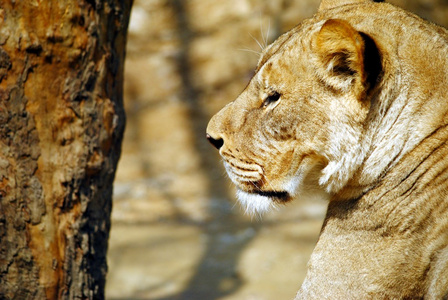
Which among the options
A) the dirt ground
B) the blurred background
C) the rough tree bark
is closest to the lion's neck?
the rough tree bark

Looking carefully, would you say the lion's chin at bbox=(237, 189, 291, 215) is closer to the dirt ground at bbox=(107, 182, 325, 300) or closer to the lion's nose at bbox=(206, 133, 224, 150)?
the lion's nose at bbox=(206, 133, 224, 150)

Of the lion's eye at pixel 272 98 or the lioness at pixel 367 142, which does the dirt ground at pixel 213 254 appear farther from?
the lion's eye at pixel 272 98

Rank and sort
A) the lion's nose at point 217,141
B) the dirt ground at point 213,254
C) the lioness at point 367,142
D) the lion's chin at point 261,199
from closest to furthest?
the lioness at point 367,142 → the lion's chin at point 261,199 → the lion's nose at point 217,141 → the dirt ground at point 213,254

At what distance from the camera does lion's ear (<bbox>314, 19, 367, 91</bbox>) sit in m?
2.15

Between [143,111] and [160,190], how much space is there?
85cm

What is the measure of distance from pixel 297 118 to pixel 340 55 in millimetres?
327

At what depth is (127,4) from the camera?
301cm

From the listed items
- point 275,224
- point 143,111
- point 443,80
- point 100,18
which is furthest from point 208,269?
point 443,80

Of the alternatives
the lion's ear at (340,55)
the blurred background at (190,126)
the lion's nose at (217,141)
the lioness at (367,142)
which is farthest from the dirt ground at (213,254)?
the lion's ear at (340,55)

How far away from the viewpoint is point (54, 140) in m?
2.74

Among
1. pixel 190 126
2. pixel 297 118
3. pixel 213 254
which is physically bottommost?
pixel 297 118

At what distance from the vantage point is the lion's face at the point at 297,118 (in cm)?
227

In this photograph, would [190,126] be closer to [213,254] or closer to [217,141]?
[213,254]

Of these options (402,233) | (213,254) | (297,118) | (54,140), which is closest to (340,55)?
(297,118)
